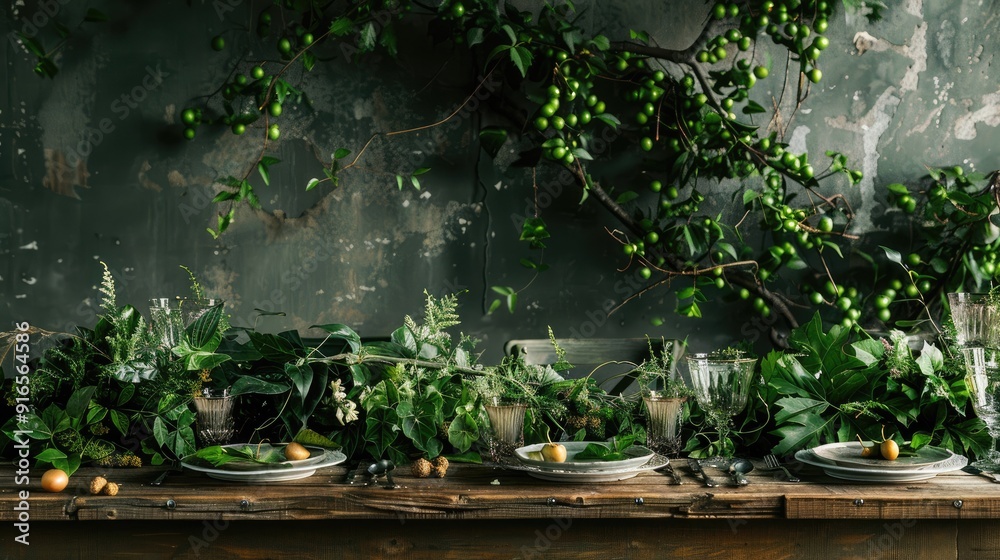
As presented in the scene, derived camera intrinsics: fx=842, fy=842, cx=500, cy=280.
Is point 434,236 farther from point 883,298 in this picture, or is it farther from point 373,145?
point 883,298

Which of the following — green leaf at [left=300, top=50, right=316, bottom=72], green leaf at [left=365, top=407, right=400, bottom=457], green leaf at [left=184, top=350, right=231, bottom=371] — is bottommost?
green leaf at [left=365, top=407, right=400, bottom=457]

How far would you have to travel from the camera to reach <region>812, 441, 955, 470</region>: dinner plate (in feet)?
4.22

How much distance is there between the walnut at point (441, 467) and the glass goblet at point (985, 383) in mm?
844

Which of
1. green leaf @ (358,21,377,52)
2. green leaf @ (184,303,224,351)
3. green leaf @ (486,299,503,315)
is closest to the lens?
green leaf @ (184,303,224,351)

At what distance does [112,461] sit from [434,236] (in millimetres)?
2044

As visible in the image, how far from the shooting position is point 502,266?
3359 millimetres

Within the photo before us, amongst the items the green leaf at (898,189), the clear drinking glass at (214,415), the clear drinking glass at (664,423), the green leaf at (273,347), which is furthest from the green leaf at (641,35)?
the clear drinking glass at (214,415)

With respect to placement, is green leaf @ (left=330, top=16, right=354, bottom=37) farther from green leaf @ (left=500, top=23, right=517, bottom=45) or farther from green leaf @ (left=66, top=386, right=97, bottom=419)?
green leaf @ (left=66, top=386, right=97, bottom=419)

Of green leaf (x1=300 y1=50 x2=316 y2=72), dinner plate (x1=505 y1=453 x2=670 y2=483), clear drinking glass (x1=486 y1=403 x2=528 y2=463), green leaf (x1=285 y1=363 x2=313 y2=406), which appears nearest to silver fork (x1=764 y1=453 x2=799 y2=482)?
dinner plate (x1=505 y1=453 x2=670 y2=483)

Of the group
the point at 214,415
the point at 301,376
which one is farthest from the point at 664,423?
the point at 214,415

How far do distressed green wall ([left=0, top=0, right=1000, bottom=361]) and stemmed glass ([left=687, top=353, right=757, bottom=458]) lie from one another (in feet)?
6.49

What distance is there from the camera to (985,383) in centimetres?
132

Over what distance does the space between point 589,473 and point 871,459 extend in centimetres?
45

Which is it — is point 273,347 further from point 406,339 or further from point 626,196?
point 626,196
